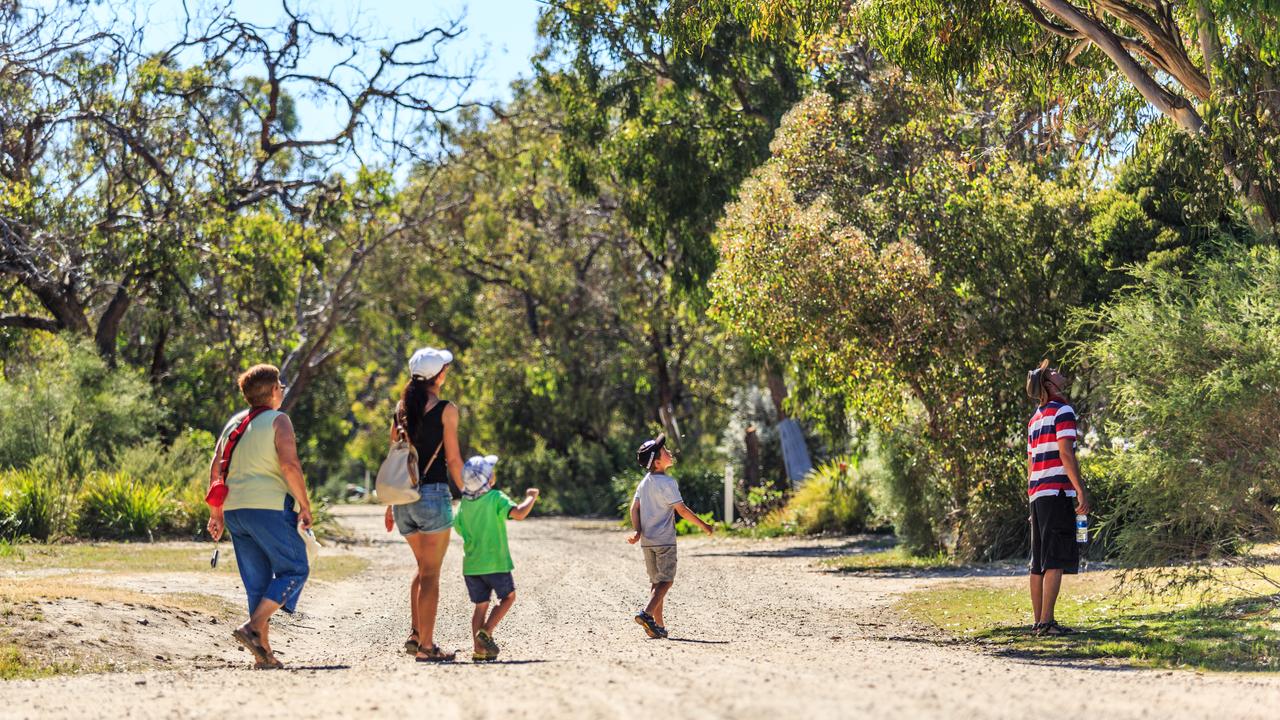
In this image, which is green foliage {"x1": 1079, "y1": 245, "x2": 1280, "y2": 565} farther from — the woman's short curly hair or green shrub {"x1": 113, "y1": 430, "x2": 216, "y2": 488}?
green shrub {"x1": 113, "y1": 430, "x2": 216, "y2": 488}

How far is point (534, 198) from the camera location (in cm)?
3544

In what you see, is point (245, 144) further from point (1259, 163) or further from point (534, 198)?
point (1259, 163)

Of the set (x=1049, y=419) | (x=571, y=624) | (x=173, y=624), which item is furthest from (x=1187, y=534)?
(x=173, y=624)

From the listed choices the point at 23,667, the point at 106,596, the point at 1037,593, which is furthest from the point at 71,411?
the point at 1037,593

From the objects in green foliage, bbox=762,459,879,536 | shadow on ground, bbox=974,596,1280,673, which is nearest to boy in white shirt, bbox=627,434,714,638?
shadow on ground, bbox=974,596,1280,673

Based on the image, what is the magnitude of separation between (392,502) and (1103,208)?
33.8ft

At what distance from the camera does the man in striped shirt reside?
1010 cm

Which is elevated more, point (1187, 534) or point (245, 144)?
point (245, 144)

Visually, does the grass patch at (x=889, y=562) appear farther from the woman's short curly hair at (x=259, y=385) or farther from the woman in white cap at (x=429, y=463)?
the woman's short curly hair at (x=259, y=385)

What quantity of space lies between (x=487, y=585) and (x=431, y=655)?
0.56 m

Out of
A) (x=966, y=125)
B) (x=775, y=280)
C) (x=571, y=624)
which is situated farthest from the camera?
(x=966, y=125)

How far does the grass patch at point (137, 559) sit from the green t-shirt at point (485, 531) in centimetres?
796

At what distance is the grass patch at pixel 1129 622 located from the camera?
8.84 metres

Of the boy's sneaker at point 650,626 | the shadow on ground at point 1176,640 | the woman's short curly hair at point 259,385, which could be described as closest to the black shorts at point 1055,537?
the shadow on ground at point 1176,640
